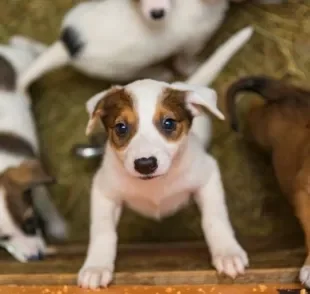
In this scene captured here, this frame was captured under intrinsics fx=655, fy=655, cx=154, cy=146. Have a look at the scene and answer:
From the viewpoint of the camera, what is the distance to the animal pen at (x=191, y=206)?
1948 millimetres

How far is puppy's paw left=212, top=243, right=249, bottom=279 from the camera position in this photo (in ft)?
6.16

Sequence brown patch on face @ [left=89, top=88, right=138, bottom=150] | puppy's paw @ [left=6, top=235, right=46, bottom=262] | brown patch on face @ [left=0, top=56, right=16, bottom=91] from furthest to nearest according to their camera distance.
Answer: brown patch on face @ [left=0, top=56, right=16, bottom=91] < puppy's paw @ [left=6, top=235, right=46, bottom=262] < brown patch on face @ [left=89, top=88, right=138, bottom=150]

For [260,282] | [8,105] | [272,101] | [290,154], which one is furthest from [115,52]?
[260,282]

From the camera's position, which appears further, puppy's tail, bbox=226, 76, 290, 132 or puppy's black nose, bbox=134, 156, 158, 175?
puppy's tail, bbox=226, 76, 290, 132

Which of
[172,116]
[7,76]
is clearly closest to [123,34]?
[7,76]

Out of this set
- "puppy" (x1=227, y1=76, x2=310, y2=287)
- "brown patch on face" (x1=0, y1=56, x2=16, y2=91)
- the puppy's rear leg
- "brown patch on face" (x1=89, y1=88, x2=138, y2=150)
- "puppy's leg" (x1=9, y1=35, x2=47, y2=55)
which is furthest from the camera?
"puppy's leg" (x1=9, y1=35, x2=47, y2=55)

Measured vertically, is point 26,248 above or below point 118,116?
below

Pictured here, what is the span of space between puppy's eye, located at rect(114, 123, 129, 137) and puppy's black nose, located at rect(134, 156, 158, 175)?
0.14 m

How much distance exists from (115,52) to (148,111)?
765mm

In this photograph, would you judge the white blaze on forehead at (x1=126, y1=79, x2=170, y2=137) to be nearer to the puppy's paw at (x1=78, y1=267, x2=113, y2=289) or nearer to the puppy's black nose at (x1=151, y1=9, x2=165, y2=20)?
the puppy's paw at (x1=78, y1=267, x2=113, y2=289)

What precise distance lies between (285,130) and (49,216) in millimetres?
985

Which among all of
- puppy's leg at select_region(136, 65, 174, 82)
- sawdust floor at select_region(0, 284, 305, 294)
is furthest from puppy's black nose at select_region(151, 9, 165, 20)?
sawdust floor at select_region(0, 284, 305, 294)

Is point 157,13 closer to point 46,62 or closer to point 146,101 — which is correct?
point 46,62

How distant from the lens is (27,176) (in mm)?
2375
